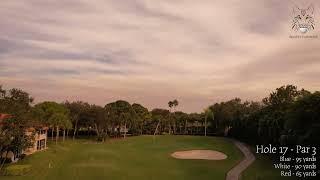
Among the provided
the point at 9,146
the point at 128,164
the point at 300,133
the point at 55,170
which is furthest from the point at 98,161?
the point at 300,133

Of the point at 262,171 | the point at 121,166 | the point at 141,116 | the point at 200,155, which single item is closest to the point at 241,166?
the point at 262,171

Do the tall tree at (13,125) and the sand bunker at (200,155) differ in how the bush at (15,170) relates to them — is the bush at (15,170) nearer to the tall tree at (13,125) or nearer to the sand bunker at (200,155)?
the tall tree at (13,125)

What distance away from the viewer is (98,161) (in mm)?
68625

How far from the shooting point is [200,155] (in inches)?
3233

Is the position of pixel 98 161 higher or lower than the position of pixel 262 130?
lower

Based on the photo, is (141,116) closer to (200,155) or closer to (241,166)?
(200,155)

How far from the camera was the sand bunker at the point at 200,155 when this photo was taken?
78.3m

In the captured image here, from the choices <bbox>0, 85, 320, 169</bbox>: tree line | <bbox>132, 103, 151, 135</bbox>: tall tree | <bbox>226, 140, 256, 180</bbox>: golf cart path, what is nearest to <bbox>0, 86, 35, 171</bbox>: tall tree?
<bbox>0, 85, 320, 169</bbox>: tree line

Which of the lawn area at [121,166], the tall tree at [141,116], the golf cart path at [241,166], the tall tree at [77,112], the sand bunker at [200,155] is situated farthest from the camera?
the tall tree at [141,116]

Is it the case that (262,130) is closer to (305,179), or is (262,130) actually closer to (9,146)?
(305,179)

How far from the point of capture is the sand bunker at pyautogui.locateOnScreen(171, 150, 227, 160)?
78312 mm

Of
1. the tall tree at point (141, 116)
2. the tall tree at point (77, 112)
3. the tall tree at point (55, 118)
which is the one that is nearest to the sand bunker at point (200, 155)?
the tall tree at point (55, 118)

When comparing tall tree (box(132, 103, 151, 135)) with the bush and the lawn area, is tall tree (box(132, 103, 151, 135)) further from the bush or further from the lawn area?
the bush

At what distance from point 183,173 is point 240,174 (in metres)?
8.12
